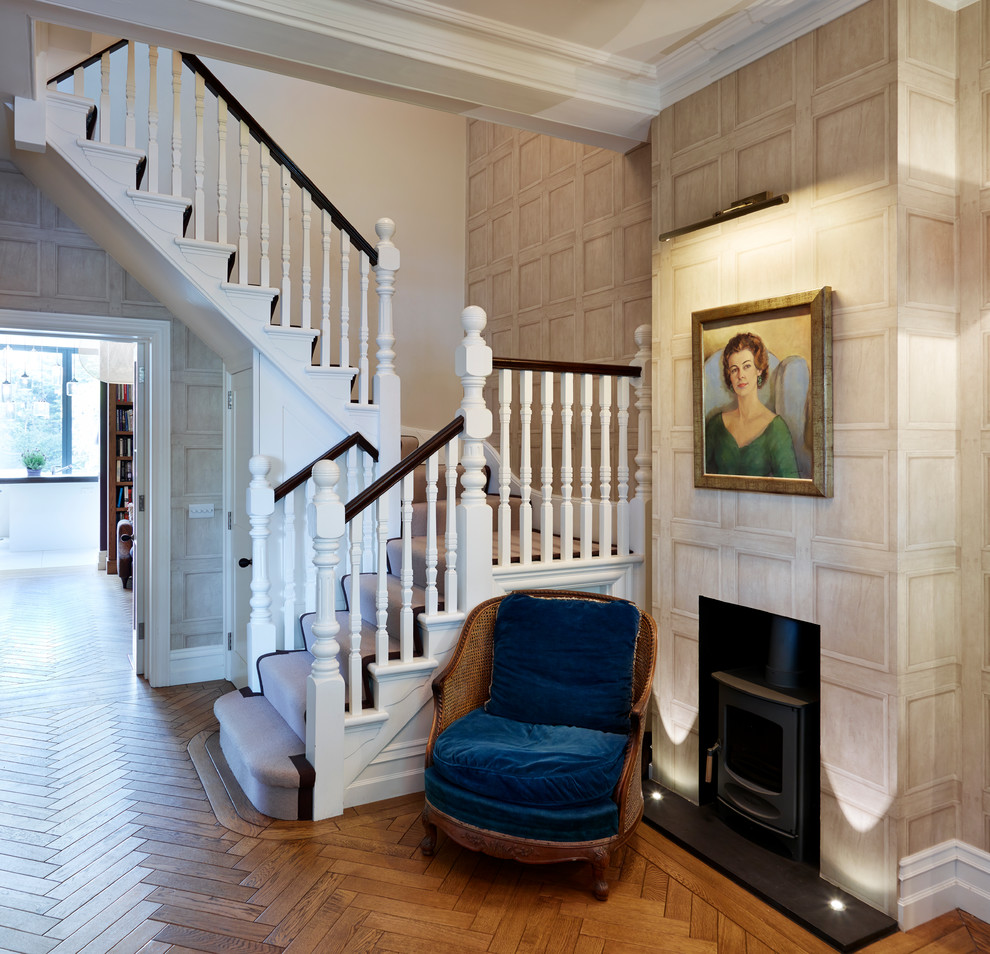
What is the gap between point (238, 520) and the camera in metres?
4.38

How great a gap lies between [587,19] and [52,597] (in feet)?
23.2

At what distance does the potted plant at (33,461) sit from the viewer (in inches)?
383

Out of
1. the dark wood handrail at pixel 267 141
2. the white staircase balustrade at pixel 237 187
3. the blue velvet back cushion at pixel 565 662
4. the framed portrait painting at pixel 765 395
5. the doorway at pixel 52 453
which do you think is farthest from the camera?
the doorway at pixel 52 453

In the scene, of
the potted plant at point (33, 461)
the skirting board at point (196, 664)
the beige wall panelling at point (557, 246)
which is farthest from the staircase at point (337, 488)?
the potted plant at point (33, 461)

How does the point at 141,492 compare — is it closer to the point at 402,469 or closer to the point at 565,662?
the point at 402,469

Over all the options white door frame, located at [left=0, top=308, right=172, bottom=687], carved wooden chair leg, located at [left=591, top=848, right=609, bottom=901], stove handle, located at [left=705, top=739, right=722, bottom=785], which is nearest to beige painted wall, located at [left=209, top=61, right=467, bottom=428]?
Answer: white door frame, located at [left=0, top=308, right=172, bottom=687]

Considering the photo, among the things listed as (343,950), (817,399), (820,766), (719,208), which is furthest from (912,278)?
(343,950)

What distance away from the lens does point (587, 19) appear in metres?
2.72

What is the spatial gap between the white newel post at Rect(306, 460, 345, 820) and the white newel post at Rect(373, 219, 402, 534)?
102cm

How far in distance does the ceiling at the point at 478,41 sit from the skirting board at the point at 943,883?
285cm

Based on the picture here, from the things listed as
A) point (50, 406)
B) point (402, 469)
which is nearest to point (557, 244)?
point (402, 469)

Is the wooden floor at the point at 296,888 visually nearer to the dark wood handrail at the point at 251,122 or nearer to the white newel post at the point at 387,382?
the white newel post at the point at 387,382

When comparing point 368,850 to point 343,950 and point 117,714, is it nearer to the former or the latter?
point 343,950

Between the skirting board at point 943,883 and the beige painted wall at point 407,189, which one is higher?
the beige painted wall at point 407,189
